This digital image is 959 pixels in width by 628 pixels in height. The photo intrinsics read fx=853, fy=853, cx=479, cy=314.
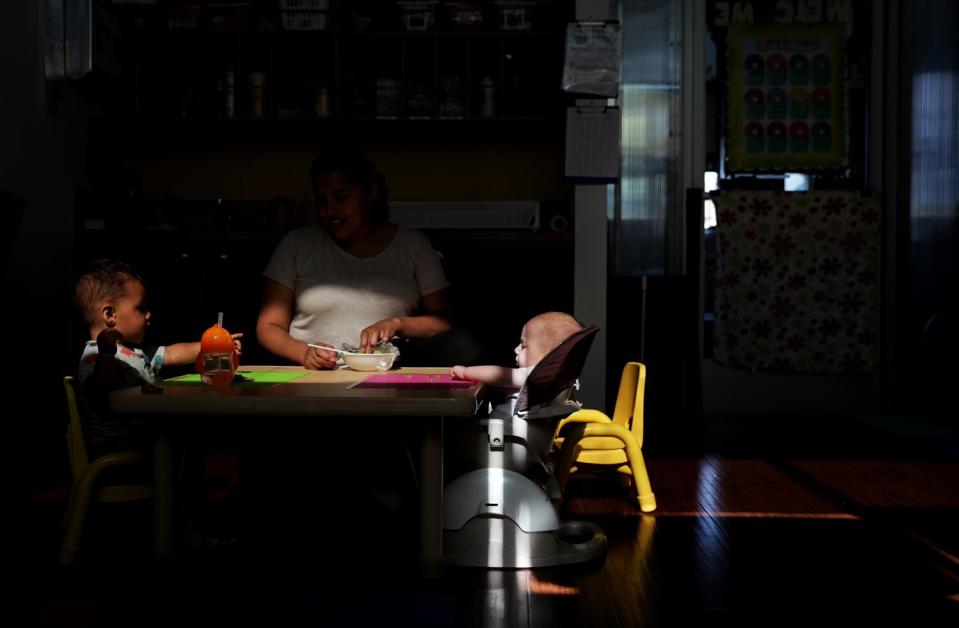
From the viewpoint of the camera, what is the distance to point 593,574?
5.66ft

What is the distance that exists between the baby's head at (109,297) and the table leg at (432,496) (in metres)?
0.78

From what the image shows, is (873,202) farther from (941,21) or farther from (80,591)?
(80,591)

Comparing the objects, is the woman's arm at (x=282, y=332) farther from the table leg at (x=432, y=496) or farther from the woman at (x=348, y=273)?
the table leg at (x=432, y=496)

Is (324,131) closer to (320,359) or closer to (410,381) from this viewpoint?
(320,359)

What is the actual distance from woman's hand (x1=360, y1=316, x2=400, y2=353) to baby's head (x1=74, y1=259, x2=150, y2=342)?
20.8 inches

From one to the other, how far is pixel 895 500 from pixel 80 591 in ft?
6.95

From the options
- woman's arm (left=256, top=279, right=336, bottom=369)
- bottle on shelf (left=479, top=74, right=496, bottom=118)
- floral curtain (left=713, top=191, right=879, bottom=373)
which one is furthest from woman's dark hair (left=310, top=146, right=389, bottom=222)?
floral curtain (left=713, top=191, right=879, bottom=373)

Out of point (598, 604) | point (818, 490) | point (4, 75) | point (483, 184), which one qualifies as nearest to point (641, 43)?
point (483, 184)

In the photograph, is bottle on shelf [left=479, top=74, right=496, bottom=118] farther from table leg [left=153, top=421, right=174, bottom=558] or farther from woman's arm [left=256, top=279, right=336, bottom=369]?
table leg [left=153, top=421, right=174, bottom=558]

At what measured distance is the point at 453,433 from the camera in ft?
5.90

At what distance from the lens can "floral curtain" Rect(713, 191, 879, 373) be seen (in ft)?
13.8

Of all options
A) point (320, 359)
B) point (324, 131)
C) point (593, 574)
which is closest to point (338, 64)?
point (324, 131)

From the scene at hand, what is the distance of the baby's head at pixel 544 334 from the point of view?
1936 millimetres

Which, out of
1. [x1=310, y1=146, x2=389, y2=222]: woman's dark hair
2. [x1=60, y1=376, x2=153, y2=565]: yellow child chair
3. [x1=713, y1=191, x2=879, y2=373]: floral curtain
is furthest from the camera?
[x1=713, y1=191, x2=879, y2=373]: floral curtain
